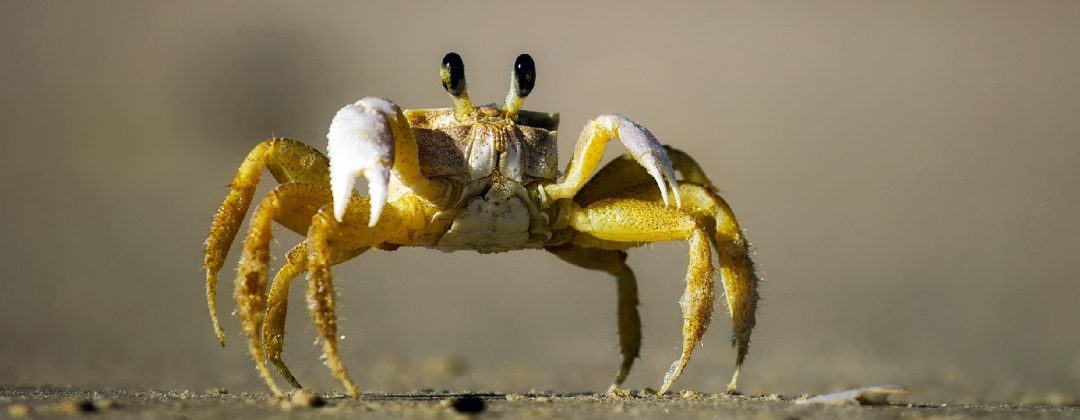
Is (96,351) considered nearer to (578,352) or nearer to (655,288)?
(578,352)

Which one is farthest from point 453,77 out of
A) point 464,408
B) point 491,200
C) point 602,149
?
point 464,408

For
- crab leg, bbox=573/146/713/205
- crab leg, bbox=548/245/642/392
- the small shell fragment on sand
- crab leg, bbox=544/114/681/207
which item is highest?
crab leg, bbox=544/114/681/207

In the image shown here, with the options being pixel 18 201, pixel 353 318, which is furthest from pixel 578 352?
pixel 18 201

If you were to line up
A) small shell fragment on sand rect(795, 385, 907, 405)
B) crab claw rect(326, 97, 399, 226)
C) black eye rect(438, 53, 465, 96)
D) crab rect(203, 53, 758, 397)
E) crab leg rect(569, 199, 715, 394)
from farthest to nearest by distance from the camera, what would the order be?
black eye rect(438, 53, 465, 96) < crab leg rect(569, 199, 715, 394) < crab rect(203, 53, 758, 397) < crab claw rect(326, 97, 399, 226) < small shell fragment on sand rect(795, 385, 907, 405)

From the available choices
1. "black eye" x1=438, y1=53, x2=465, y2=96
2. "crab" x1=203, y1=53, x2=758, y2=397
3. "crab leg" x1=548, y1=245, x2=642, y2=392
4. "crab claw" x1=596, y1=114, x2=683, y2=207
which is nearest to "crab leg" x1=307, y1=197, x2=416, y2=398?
"crab" x1=203, y1=53, x2=758, y2=397

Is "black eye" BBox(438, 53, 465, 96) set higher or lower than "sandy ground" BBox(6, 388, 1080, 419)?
higher

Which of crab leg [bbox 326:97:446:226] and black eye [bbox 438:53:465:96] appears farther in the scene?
black eye [bbox 438:53:465:96]

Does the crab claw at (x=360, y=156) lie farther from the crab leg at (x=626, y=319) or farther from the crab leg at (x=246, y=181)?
the crab leg at (x=626, y=319)

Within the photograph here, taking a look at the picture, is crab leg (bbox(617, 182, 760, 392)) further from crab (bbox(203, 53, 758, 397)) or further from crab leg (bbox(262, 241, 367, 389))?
crab leg (bbox(262, 241, 367, 389))
